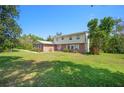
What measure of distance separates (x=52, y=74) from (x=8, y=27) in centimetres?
117

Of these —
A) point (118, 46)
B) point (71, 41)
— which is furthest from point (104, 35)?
point (71, 41)

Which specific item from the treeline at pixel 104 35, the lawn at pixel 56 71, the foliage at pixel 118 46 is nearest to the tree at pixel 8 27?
the lawn at pixel 56 71

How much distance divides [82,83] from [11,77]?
122 cm

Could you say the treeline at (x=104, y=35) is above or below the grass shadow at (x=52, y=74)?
above

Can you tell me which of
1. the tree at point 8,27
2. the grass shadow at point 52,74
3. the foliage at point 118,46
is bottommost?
the grass shadow at point 52,74

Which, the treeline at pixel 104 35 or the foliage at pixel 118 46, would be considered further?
the treeline at pixel 104 35

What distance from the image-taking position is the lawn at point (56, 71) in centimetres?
294

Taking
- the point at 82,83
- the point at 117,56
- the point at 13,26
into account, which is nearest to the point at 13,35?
the point at 13,26

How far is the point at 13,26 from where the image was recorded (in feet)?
11.0

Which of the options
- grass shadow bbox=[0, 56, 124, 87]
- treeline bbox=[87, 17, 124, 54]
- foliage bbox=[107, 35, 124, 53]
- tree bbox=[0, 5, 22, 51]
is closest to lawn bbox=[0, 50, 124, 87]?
grass shadow bbox=[0, 56, 124, 87]

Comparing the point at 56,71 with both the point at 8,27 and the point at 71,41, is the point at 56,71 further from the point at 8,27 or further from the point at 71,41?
the point at 71,41

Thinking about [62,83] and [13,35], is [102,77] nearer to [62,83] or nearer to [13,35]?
[62,83]

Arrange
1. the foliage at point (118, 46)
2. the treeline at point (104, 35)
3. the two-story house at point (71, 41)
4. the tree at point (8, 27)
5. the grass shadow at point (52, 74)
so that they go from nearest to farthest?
1. the grass shadow at point (52, 74)
2. the tree at point (8, 27)
3. the foliage at point (118, 46)
4. the treeline at point (104, 35)
5. the two-story house at point (71, 41)

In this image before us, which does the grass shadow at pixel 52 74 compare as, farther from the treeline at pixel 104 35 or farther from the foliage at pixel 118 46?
the treeline at pixel 104 35
